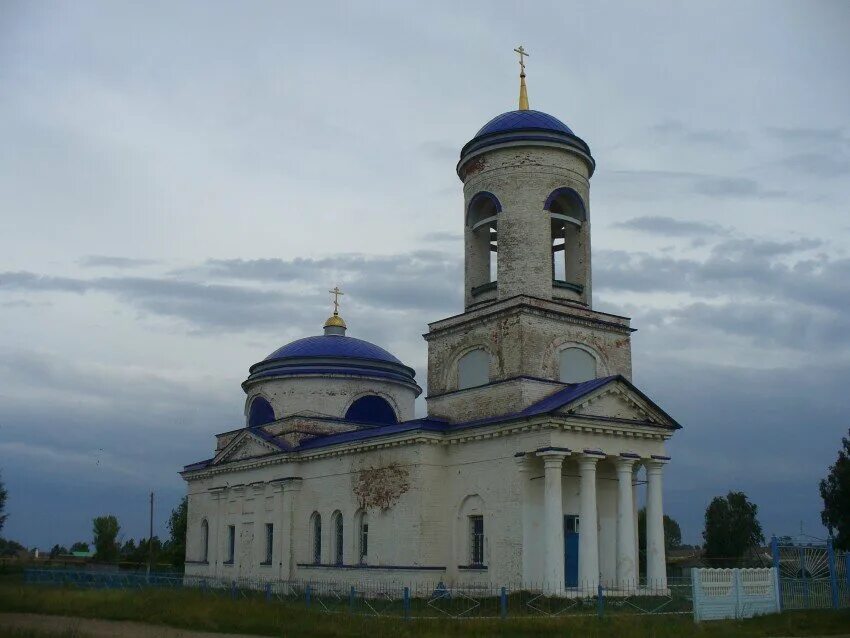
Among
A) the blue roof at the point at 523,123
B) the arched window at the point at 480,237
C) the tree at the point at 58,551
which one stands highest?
the blue roof at the point at 523,123

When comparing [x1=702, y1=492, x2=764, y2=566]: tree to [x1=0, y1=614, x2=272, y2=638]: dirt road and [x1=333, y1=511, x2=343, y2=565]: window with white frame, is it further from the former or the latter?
[x1=0, y1=614, x2=272, y2=638]: dirt road

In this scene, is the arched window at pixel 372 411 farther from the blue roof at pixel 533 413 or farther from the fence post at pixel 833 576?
the fence post at pixel 833 576

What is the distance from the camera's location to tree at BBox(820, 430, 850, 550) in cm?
3944

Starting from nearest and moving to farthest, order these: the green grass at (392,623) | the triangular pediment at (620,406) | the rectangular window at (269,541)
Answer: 1. the green grass at (392,623)
2. the triangular pediment at (620,406)
3. the rectangular window at (269,541)

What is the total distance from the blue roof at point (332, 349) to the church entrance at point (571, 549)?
12647mm

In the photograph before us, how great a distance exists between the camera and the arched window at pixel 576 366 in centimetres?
2458

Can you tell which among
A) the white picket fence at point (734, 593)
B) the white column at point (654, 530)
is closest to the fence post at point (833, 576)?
the white picket fence at point (734, 593)

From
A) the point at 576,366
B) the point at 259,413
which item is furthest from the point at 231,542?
the point at 576,366

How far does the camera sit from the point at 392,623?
17.1 metres

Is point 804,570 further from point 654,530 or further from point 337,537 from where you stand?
point 337,537

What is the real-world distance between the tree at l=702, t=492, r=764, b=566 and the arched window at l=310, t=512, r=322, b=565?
28.2 meters

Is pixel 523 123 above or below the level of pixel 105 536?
above

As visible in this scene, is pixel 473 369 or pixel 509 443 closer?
pixel 509 443

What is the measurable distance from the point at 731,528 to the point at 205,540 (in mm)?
29472
